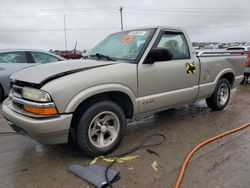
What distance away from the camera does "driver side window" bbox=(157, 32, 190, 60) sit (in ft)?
14.1

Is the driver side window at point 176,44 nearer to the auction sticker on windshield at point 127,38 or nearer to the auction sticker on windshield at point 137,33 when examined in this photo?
the auction sticker on windshield at point 137,33

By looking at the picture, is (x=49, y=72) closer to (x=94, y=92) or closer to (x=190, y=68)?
(x=94, y=92)

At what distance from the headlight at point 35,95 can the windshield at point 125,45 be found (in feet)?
4.84

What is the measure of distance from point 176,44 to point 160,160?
7.46ft

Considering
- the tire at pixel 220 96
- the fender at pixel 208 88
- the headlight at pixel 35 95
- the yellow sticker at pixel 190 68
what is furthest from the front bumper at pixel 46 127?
the tire at pixel 220 96

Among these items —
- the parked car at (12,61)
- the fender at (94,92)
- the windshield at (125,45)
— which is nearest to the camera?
the fender at (94,92)

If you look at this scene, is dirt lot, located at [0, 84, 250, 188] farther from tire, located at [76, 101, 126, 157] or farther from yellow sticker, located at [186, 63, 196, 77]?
yellow sticker, located at [186, 63, 196, 77]

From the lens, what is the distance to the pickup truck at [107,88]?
2945mm

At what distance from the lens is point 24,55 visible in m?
7.41

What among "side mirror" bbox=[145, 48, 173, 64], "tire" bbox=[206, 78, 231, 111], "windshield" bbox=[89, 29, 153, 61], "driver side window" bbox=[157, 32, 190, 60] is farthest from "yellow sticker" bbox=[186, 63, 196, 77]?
"tire" bbox=[206, 78, 231, 111]

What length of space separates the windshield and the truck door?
0.78 feet

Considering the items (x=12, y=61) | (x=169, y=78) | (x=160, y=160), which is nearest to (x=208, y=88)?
(x=169, y=78)

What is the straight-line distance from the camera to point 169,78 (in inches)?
162

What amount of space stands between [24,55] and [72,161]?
5.18m
